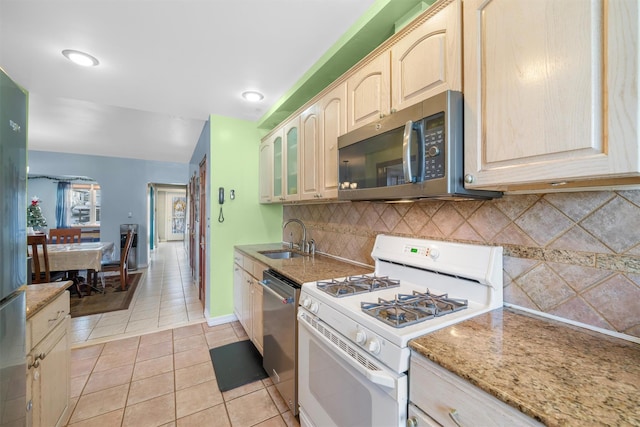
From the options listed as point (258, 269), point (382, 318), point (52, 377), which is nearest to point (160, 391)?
point (52, 377)

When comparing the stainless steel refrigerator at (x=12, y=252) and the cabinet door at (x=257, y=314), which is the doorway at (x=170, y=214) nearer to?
Answer: the cabinet door at (x=257, y=314)

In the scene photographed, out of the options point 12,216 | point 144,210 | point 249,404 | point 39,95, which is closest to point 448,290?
point 249,404

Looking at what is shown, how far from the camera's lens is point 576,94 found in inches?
28.3

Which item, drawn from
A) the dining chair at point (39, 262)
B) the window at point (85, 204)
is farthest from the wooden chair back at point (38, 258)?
the window at point (85, 204)

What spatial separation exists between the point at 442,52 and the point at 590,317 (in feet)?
3.71

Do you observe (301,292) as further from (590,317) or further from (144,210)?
(144,210)

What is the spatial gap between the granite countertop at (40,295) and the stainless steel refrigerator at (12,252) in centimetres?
23

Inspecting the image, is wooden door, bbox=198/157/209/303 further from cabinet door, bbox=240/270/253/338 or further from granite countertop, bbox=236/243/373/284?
granite countertop, bbox=236/243/373/284

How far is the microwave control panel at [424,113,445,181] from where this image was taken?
40.0 inches

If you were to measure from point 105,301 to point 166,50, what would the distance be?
3545 mm

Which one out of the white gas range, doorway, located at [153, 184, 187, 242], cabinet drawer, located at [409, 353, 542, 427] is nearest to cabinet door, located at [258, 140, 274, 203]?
the white gas range

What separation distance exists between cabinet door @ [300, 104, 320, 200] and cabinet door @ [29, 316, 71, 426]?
1.68 meters

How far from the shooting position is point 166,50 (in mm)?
1821

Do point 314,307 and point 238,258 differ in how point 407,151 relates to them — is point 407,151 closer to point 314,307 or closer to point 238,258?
point 314,307
